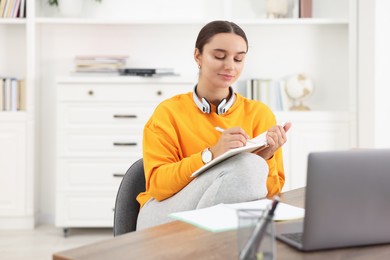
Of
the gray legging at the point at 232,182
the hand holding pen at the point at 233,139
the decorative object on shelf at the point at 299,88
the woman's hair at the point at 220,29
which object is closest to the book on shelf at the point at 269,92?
the decorative object on shelf at the point at 299,88

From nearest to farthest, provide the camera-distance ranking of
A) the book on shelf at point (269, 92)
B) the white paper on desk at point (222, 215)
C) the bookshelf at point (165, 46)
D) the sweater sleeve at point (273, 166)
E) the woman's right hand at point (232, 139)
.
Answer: the white paper on desk at point (222, 215) → the woman's right hand at point (232, 139) → the sweater sleeve at point (273, 166) → the book on shelf at point (269, 92) → the bookshelf at point (165, 46)

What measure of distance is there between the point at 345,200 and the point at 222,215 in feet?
1.12

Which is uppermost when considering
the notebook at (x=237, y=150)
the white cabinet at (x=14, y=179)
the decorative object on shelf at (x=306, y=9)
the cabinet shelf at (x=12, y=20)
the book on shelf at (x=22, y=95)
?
the decorative object on shelf at (x=306, y=9)

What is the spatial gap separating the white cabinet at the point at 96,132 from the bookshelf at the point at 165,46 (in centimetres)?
44

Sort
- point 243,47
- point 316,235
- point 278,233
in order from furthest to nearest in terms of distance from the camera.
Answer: point 243,47 → point 278,233 → point 316,235

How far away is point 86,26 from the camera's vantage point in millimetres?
4824

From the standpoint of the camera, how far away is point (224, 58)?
232cm

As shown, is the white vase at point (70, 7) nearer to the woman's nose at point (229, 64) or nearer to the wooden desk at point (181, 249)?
the woman's nose at point (229, 64)

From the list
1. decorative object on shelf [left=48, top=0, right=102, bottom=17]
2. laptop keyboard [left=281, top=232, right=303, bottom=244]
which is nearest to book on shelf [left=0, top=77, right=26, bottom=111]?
decorative object on shelf [left=48, top=0, right=102, bottom=17]

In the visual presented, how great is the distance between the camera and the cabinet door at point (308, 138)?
4.55 metres

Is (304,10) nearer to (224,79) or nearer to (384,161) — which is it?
(224,79)

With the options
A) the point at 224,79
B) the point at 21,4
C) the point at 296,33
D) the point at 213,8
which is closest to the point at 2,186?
the point at 21,4

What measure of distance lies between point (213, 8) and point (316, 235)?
3664 mm

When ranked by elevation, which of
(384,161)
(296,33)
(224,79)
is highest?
(296,33)
